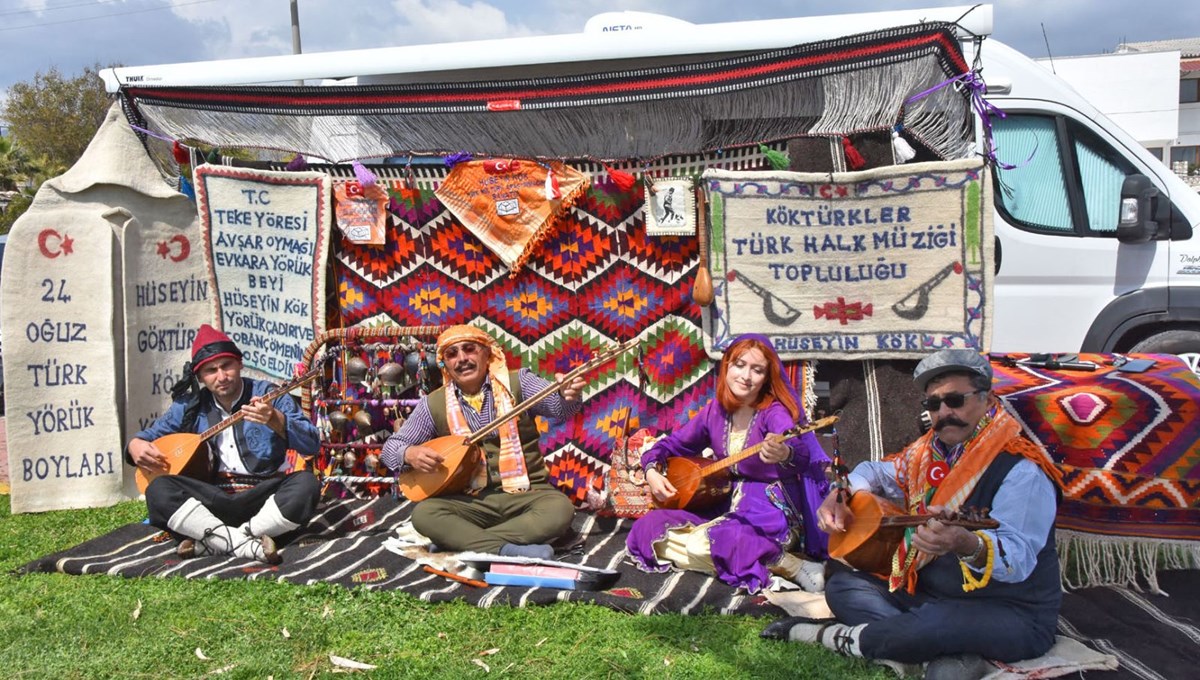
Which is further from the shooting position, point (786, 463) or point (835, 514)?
point (786, 463)

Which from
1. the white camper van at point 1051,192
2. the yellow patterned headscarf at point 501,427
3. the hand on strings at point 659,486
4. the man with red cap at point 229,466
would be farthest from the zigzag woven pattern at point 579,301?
the white camper van at point 1051,192

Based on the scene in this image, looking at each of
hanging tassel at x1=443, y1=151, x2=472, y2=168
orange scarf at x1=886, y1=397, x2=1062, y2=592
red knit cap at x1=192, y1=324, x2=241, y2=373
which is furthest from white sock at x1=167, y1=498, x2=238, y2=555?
orange scarf at x1=886, y1=397, x2=1062, y2=592

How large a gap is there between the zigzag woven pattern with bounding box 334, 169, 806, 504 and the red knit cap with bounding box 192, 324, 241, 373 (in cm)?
93

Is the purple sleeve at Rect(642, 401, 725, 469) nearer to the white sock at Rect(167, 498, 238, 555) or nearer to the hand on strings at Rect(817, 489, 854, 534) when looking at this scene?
the hand on strings at Rect(817, 489, 854, 534)

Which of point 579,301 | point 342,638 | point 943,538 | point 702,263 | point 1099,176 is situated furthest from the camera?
point 1099,176

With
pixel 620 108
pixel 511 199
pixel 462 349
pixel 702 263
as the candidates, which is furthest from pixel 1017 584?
pixel 511 199

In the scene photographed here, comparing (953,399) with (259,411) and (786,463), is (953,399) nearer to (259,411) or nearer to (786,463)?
(786,463)

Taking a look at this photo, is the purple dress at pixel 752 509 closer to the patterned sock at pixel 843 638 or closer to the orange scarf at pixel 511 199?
the patterned sock at pixel 843 638

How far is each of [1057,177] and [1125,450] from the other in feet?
8.47

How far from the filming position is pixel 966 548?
262 centimetres

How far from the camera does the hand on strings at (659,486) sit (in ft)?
13.3

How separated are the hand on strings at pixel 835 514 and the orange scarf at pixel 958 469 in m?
0.19

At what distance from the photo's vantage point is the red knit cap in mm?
4457

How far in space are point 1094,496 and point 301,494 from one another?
3423 mm
